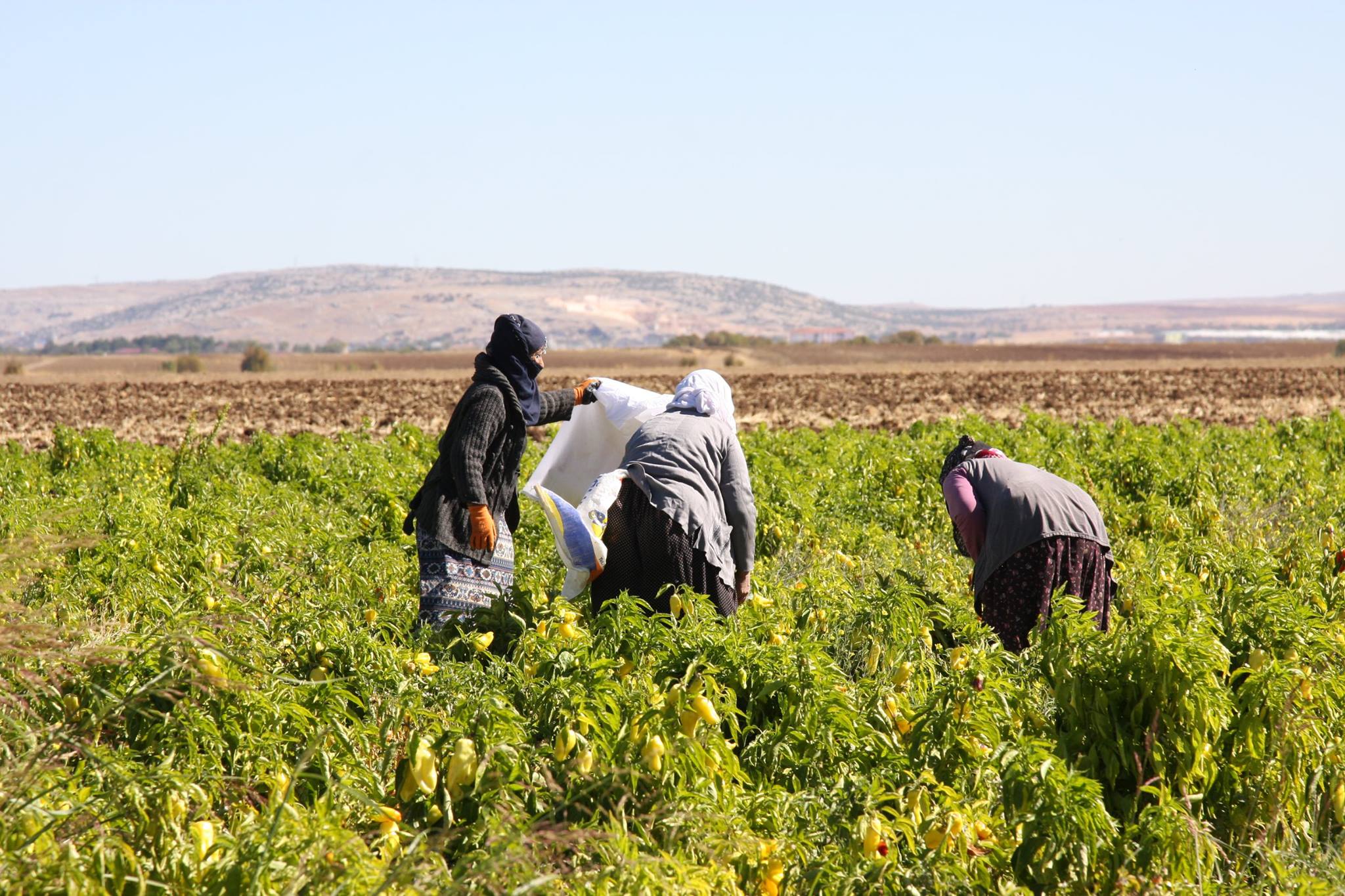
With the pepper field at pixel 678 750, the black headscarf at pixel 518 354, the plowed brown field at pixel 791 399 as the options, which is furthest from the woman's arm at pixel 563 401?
the plowed brown field at pixel 791 399

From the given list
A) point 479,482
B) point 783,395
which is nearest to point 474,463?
point 479,482

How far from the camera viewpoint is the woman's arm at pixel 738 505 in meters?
4.30

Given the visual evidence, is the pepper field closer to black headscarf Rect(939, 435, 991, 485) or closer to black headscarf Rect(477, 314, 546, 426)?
black headscarf Rect(939, 435, 991, 485)

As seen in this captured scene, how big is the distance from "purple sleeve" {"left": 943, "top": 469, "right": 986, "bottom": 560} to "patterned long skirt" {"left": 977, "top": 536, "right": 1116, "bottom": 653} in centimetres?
17

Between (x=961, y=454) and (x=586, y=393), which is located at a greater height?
(x=586, y=393)

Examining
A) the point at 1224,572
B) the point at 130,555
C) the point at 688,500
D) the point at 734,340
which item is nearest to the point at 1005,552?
the point at 1224,572

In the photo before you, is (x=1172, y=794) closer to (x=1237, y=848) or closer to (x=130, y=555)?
(x=1237, y=848)

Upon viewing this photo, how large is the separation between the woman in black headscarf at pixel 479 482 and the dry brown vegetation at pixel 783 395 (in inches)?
286

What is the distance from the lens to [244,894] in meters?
1.97

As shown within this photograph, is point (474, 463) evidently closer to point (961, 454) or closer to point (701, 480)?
point (701, 480)

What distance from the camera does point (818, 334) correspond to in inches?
6447

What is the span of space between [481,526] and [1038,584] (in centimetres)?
220

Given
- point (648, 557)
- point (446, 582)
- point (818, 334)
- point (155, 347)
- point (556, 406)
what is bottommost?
point (155, 347)

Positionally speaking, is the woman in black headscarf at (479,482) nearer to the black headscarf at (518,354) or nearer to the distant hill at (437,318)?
the black headscarf at (518,354)
